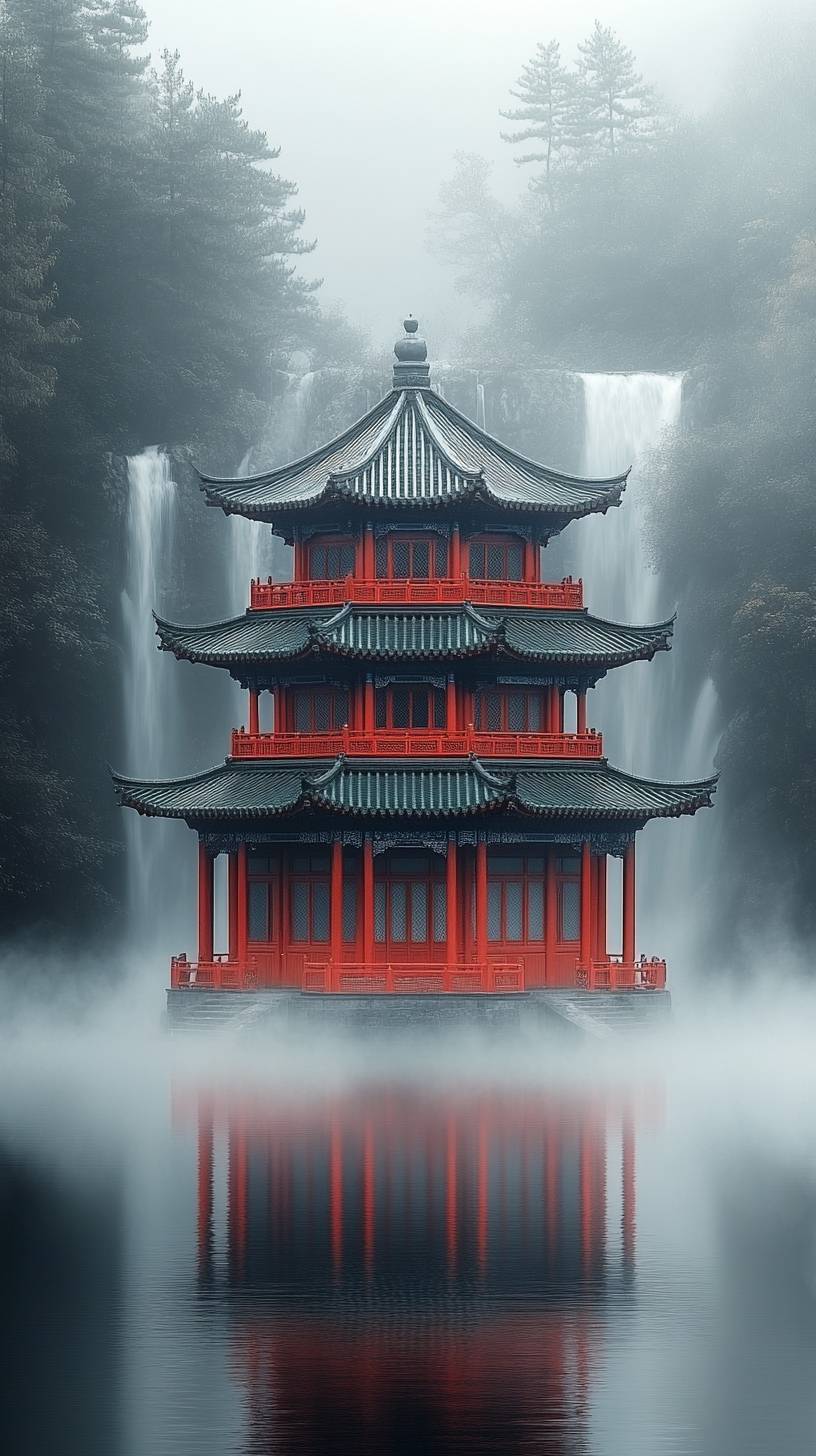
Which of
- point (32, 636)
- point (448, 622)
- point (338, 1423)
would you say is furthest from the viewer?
point (32, 636)

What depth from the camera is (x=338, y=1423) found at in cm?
2691

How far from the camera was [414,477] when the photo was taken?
69.2 meters

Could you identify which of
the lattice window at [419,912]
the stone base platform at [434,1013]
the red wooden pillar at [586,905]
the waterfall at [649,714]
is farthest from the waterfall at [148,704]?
the stone base platform at [434,1013]

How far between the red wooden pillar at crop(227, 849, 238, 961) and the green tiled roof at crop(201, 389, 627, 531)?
8418mm

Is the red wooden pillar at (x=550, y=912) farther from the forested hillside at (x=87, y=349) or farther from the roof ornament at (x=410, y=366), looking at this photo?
the forested hillside at (x=87, y=349)

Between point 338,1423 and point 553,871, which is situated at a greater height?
point 553,871

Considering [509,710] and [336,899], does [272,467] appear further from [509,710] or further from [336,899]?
[336,899]

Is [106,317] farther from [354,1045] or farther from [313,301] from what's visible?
[354,1045]

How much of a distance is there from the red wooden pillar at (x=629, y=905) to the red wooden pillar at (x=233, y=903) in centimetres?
911

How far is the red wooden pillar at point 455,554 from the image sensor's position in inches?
2726

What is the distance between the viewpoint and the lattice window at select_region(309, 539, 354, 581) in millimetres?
70438

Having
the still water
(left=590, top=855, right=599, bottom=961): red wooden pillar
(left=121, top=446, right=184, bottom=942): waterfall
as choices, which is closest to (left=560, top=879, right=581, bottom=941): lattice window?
(left=590, top=855, right=599, bottom=961): red wooden pillar

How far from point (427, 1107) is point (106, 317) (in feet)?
172

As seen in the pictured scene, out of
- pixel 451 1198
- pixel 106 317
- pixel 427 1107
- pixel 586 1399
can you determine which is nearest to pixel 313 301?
pixel 106 317
